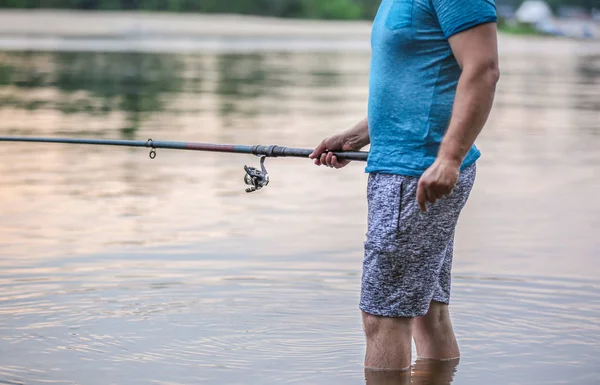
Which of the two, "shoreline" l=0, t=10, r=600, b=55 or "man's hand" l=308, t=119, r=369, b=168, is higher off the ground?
"shoreline" l=0, t=10, r=600, b=55

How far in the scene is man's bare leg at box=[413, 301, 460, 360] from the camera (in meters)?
4.73

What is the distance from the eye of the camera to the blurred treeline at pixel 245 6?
7294cm

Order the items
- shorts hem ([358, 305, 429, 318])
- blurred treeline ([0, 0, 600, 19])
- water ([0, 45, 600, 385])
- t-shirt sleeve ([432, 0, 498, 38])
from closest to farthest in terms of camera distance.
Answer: t-shirt sleeve ([432, 0, 498, 38])
shorts hem ([358, 305, 429, 318])
water ([0, 45, 600, 385])
blurred treeline ([0, 0, 600, 19])

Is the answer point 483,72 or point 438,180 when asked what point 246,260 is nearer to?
point 438,180

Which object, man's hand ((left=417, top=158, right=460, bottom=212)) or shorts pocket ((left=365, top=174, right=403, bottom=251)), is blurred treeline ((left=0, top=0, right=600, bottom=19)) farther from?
man's hand ((left=417, top=158, right=460, bottom=212))

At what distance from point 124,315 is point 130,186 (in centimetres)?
459

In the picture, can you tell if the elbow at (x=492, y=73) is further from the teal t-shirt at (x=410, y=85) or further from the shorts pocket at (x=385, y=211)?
the shorts pocket at (x=385, y=211)

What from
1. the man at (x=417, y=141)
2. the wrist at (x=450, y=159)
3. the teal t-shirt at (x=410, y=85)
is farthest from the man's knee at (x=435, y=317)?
the wrist at (x=450, y=159)

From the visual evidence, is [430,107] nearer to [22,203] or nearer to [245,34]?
[22,203]

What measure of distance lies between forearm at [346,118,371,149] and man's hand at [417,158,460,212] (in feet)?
2.17

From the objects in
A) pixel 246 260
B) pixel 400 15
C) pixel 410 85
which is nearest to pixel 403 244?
pixel 410 85

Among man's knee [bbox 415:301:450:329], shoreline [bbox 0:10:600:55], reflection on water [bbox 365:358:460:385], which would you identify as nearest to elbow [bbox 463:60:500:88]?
man's knee [bbox 415:301:450:329]

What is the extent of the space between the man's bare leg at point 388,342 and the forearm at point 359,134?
26.6 inches

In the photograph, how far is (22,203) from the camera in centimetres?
Answer: 949
